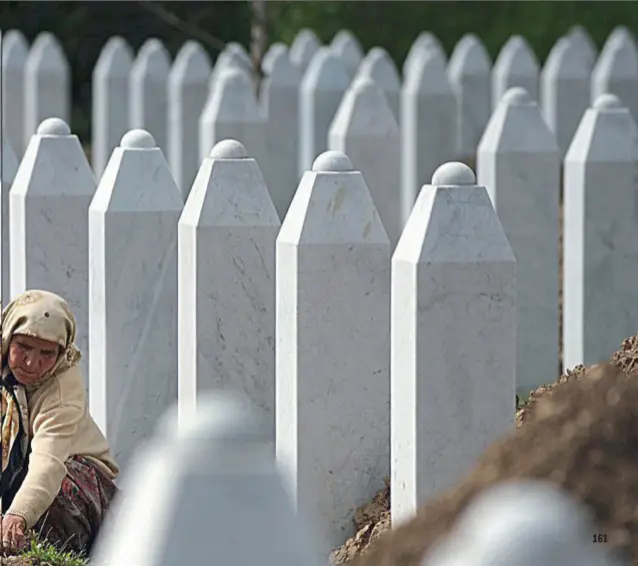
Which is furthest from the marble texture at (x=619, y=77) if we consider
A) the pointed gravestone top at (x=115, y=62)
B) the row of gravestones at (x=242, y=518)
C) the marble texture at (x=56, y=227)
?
the row of gravestones at (x=242, y=518)

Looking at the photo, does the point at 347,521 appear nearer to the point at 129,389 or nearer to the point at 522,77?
the point at 129,389

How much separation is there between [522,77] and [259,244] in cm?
1159

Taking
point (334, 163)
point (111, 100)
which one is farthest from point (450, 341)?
point (111, 100)

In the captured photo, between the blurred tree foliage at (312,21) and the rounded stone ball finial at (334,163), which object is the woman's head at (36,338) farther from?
the blurred tree foliage at (312,21)

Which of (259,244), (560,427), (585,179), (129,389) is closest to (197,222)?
(259,244)

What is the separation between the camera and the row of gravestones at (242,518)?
266 centimetres

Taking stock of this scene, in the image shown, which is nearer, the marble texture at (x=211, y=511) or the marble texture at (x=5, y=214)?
the marble texture at (x=211, y=511)

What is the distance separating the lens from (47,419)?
7.10 m

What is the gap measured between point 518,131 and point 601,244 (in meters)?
0.94

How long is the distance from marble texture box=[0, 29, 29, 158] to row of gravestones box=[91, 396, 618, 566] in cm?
1682

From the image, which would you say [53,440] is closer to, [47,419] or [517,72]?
[47,419]

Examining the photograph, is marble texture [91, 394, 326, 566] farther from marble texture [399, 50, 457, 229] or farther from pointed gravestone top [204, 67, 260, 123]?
marble texture [399, 50, 457, 229]

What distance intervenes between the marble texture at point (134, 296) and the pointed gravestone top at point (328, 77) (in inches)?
356

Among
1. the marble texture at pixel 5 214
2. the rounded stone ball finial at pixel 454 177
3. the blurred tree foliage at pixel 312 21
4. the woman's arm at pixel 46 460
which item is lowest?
the woman's arm at pixel 46 460
